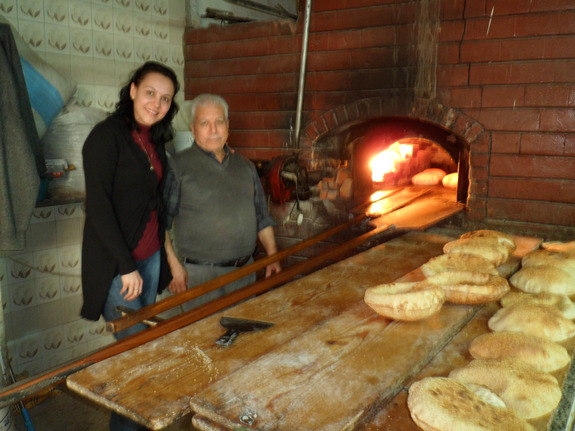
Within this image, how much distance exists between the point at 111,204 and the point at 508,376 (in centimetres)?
174

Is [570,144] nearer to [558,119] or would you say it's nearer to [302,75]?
[558,119]

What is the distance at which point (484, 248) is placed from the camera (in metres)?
1.95

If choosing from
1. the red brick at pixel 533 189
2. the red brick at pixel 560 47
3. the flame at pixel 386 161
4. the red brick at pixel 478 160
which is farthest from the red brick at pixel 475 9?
the flame at pixel 386 161

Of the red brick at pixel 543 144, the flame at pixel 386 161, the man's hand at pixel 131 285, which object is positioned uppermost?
the red brick at pixel 543 144

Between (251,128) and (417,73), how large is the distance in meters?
1.45

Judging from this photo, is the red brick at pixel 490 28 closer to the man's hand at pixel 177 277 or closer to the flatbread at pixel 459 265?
the flatbread at pixel 459 265

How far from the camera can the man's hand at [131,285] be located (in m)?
2.23

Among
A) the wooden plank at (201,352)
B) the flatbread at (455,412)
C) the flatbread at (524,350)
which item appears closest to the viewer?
the flatbread at (455,412)

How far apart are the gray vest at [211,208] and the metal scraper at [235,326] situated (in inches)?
52.4

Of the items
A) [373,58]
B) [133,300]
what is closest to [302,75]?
[373,58]

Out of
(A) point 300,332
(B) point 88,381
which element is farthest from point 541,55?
(B) point 88,381

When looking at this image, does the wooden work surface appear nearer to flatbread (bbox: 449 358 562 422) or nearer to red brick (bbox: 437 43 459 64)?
flatbread (bbox: 449 358 562 422)

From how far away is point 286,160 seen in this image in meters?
3.59

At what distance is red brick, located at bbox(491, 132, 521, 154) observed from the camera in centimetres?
313
